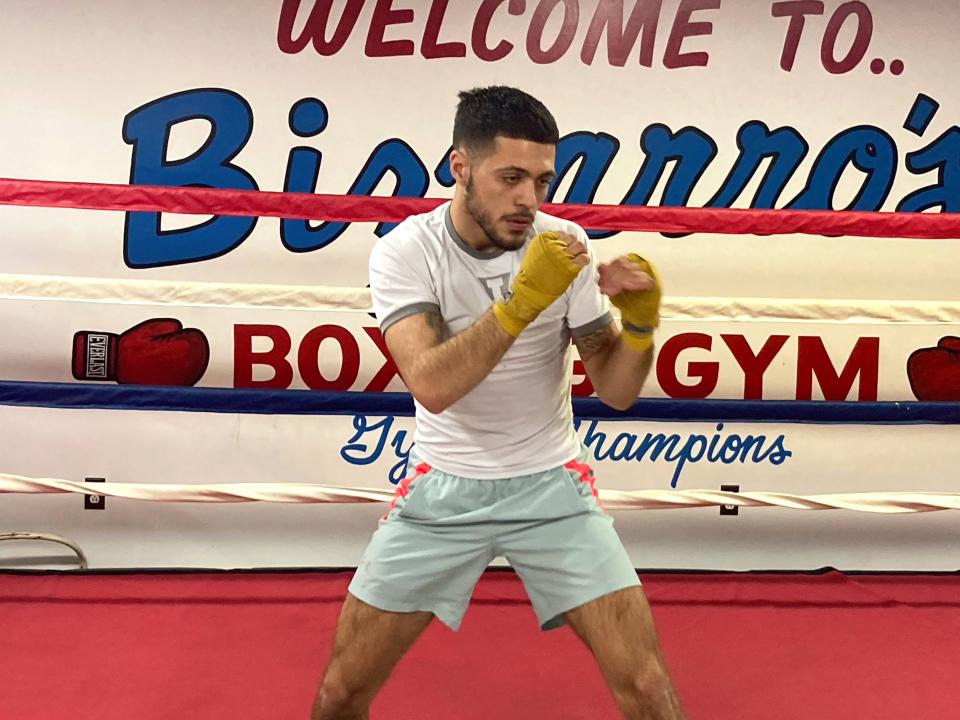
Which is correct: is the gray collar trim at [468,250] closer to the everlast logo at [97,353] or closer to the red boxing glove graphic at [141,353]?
the red boxing glove graphic at [141,353]

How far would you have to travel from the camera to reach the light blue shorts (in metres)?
1.67

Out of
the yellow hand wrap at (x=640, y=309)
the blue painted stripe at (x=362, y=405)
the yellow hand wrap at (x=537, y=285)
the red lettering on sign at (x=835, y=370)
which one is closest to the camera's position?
the yellow hand wrap at (x=537, y=285)

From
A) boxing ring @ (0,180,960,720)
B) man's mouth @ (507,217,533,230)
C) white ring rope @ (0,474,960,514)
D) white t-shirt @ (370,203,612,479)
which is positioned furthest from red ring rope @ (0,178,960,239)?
man's mouth @ (507,217,533,230)

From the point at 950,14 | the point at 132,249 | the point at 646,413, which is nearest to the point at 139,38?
the point at 132,249

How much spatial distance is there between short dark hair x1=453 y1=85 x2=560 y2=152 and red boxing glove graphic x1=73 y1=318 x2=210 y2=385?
169 centimetres

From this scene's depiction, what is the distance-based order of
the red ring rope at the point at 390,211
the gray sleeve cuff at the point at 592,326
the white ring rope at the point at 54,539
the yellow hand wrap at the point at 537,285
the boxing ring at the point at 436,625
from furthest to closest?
the white ring rope at the point at 54,539
the red ring rope at the point at 390,211
the boxing ring at the point at 436,625
the gray sleeve cuff at the point at 592,326
the yellow hand wrap at the point at 537,285

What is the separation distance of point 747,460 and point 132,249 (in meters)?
2.05

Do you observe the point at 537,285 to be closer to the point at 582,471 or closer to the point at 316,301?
the point at 582,471

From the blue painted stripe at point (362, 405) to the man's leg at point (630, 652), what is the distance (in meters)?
1.26

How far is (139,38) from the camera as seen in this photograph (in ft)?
9.78

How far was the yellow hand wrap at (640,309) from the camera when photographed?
5.33ft

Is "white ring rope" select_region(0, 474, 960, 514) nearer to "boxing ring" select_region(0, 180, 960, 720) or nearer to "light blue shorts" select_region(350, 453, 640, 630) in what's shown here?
"boxing ring" select_region(0, 180, 960, 720)

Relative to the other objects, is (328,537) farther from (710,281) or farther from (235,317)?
(710,281)

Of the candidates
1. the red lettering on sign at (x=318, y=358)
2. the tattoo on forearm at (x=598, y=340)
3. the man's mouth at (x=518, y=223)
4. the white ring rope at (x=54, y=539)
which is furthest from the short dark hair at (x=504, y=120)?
the white ring rope at (x=54, y=539)
